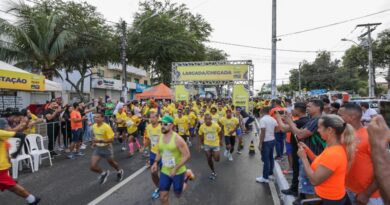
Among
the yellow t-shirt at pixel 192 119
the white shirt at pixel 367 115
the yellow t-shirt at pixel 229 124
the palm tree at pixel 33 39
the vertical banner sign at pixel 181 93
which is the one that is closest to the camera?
the white shirt at pixel 367 115

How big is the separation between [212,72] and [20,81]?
1243 cm

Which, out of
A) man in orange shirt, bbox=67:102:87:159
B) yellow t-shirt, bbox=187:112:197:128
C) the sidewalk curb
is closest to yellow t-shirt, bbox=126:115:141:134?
man in orange shirt, bbox=67:102:87:159

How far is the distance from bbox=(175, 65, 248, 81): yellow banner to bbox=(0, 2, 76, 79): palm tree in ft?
26.3

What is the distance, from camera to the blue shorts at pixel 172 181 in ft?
14.4

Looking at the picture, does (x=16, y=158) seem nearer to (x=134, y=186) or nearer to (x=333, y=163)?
(x=134, y=186)

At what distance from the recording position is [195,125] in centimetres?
1232

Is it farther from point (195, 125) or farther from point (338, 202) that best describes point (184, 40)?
point (338, 202)

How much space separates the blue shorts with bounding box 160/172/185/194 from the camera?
14.4 ft

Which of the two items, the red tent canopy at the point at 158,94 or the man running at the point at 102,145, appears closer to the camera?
the man running at the point at 102,145

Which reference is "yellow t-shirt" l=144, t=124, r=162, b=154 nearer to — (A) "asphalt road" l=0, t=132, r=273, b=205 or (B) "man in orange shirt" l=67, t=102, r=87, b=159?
(A) "asphalt road" l=0, t=132, r=273, b=205

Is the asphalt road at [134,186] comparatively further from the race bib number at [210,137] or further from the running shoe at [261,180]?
the race bib number at [210,137]

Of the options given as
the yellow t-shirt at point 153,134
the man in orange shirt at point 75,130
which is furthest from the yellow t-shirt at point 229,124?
the man in orange shirt at point 75,130

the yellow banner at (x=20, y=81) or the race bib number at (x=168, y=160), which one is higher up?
the yellow banner at (x=20, y=81)

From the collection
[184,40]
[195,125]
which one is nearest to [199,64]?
[184,40]
